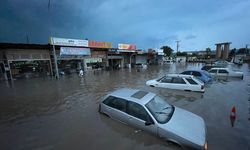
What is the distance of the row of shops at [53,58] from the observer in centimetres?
1641

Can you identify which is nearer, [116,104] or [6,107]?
[116,104]

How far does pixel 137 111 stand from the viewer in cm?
430

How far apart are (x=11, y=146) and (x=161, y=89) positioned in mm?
9057

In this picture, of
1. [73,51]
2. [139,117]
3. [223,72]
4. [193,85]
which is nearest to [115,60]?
[73,51]

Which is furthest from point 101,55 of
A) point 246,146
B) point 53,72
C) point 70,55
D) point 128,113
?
point 246,146

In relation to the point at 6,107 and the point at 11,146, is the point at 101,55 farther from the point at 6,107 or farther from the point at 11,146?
the point at 11,146

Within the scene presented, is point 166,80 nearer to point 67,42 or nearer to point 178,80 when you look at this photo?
point 178,80

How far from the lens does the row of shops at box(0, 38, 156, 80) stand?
53.8 feet

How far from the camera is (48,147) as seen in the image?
12.7 ft

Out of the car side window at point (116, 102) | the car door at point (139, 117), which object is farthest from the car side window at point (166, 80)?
the car door at point (139, 117)

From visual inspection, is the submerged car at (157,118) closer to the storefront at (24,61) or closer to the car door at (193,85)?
the car door at (193,85)

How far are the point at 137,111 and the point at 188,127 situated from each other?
158 cm

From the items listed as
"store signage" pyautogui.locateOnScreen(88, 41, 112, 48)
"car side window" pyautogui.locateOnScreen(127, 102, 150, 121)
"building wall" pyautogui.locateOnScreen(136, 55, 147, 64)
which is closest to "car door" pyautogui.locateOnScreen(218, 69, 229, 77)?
"car side window" pyautogui.locateOnScreen(127, 102, 150, 121)

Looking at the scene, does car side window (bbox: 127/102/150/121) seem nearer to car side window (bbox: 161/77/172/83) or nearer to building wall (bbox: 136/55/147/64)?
car side window (bbox: 161/77/172/83)
